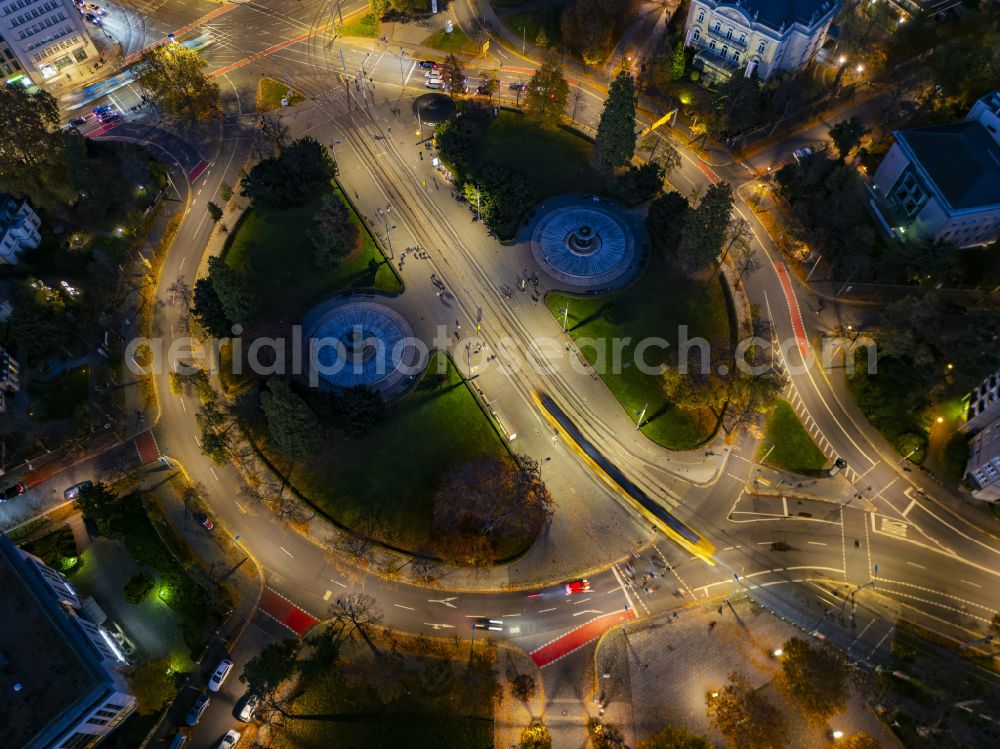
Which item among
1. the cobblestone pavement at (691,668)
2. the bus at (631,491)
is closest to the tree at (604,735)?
the cobblestone pavement at (691,668)

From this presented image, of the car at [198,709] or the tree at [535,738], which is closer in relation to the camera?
the tree at [535,738]

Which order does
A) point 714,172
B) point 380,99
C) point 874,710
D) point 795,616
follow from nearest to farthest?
point 874,710 < point 795,616 < point 714,172 < point 380,99

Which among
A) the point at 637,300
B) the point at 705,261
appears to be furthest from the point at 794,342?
the point at 637,300

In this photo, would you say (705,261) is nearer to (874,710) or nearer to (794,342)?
(794,342)

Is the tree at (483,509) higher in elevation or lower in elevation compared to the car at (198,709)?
higher

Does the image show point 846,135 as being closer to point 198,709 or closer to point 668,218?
point 668,218

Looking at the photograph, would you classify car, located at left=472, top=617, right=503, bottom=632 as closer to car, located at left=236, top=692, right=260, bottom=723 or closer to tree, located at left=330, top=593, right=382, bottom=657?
tree, located at left=330, top=593, right=382, bottom=657

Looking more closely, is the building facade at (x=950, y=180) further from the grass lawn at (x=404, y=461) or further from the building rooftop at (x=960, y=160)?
the grass lawn at (x=404, y=461)
